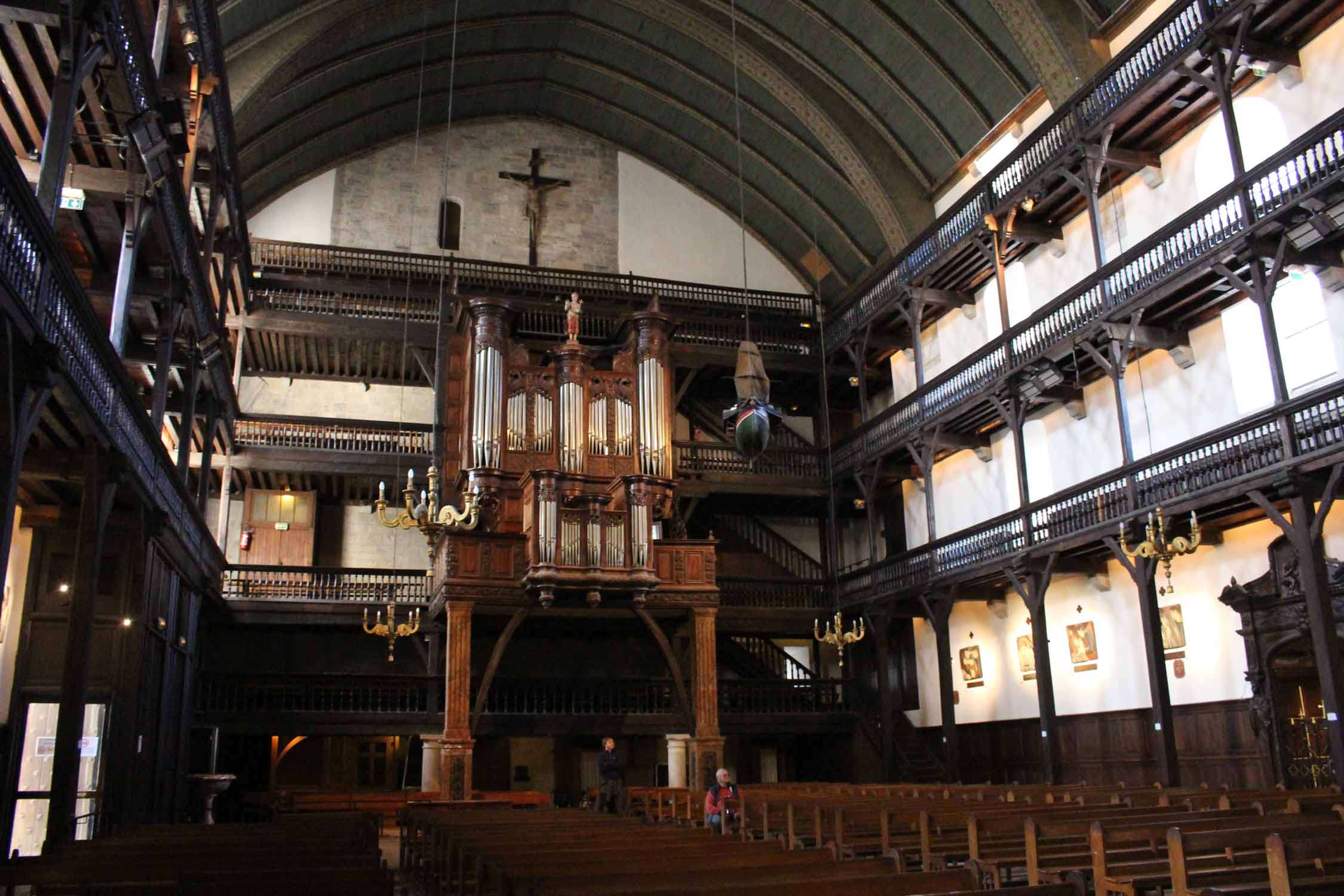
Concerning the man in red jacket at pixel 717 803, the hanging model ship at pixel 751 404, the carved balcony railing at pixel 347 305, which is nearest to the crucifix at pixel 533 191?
the carved balcony railing at pixel 347 305

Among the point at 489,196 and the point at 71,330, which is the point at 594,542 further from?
the point at 489,196

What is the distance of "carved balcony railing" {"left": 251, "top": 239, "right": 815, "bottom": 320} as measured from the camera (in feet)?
89.3

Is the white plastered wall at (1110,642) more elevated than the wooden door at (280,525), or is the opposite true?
the wooden door at (280,525)

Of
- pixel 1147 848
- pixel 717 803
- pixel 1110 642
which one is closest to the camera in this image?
pixel 1147 848

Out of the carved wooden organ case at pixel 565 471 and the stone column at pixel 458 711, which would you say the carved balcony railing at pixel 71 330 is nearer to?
the stone column at pixel 458 711

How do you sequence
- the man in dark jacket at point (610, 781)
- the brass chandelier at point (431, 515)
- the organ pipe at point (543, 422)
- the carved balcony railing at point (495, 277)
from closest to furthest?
the brass chandelier at point (431, 515)
the man in dark jacket at point (610, 781)
the organ pipe at point (543, 422)
the carved balcony railing at point (495, 277)

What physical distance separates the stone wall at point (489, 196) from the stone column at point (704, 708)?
12.6 metres

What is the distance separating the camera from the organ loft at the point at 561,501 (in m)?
21.3

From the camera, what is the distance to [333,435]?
25812 millimetres

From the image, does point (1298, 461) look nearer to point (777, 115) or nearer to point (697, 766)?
point (697, 766)

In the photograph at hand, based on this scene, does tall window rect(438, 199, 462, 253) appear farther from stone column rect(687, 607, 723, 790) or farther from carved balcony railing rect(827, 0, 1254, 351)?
stone column rect(687, 607, 723, 790)

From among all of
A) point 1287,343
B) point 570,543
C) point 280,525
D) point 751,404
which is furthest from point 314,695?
point 1287,343

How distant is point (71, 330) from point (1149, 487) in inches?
603

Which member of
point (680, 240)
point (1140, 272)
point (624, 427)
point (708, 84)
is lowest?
point (624, 427)
